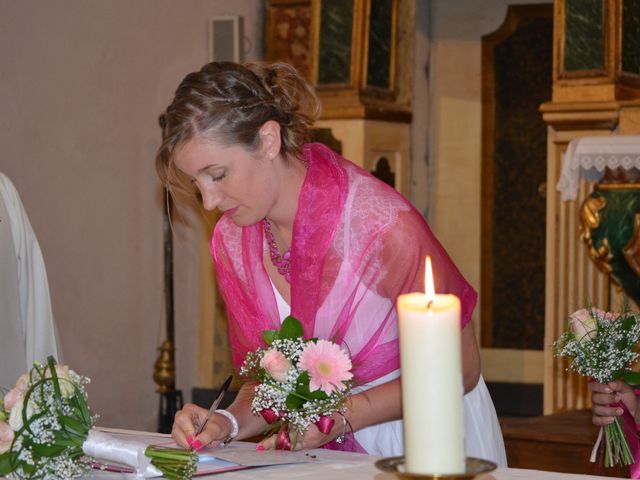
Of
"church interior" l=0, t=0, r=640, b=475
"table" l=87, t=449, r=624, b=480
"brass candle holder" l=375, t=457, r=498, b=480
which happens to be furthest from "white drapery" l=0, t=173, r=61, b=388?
"brass candle holder" l=375, t=457, r=498, b=480

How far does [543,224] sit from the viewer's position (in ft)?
27.6

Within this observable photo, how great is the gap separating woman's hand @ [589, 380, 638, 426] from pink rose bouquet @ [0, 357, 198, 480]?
107 cm

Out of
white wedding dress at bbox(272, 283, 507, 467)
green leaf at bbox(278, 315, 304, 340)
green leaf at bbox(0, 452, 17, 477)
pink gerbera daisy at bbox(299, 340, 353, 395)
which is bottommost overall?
white wedding dress at bbox(272, 283, 507, 467)

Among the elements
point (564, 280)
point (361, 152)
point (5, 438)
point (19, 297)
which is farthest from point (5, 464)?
point (361, 152)

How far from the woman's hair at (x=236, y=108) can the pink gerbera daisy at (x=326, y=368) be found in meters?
0.65

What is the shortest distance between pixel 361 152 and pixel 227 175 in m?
4.73

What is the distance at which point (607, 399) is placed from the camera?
281 centimetres

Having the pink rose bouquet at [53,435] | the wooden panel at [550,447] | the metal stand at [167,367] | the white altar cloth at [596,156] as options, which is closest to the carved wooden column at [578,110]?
the white altar cloth at [596,156]

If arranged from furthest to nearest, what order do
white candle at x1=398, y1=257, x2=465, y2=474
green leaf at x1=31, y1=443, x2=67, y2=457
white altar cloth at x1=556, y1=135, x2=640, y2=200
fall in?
white altar cloth at x1=556, y1=135, x2=640, y2=200, green leaf at x1=31, y1=443, x2=67, y2=457, white candle at x1=398, y1=257, x2=465, y2=474

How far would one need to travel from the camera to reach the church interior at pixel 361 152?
643 centimetres

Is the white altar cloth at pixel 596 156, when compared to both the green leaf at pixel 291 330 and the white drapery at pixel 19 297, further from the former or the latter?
the green leaf at pixel 291 330

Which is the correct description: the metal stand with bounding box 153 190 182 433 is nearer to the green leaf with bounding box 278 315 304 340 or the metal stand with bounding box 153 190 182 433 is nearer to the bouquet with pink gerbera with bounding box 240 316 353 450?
the green leaf with bounding box 278 315 304 340

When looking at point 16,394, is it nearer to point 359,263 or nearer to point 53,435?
point 53,435

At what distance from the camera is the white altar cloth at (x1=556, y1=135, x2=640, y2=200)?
5.71 meters
